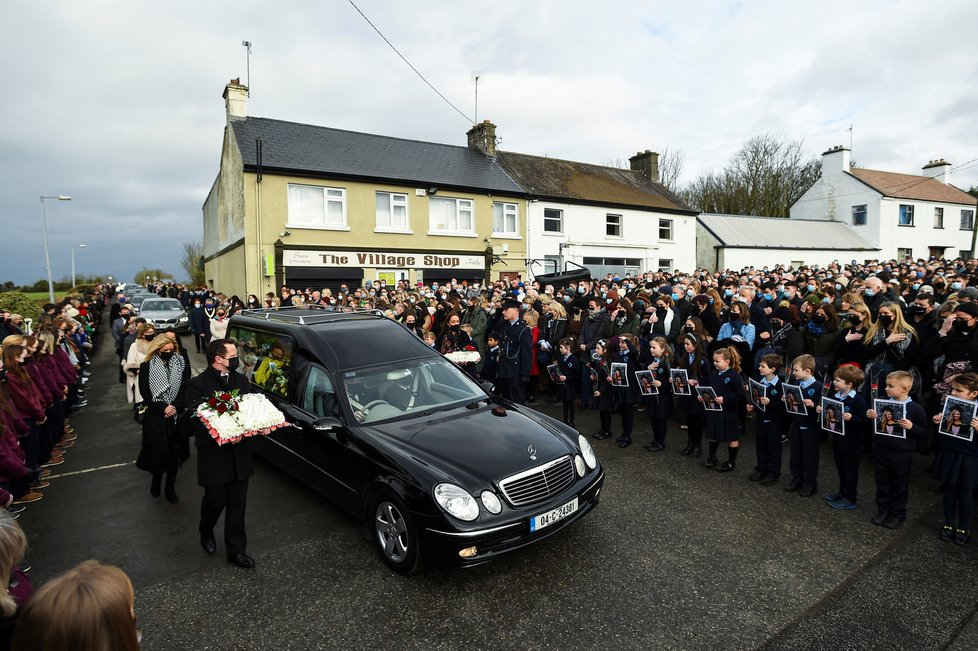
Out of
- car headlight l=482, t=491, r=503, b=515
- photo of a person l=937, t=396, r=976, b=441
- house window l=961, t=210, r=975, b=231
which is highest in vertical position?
house window l=961, t=210, r=975, b=231

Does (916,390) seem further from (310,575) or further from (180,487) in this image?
(180,487)

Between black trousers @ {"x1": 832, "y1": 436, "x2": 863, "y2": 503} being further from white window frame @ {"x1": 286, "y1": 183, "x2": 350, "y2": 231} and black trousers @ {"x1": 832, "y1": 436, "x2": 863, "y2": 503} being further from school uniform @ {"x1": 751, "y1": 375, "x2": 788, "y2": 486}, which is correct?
white window frame @ {"x1": 286, "y1": 183, "x2": 350, "y2": 231}

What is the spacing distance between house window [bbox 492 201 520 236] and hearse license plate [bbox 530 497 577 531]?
21551mm

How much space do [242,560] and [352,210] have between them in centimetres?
1883

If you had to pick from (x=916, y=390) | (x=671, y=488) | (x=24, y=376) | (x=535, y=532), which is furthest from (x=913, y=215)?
(x=24, y=376)

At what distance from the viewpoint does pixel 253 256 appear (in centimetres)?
1986

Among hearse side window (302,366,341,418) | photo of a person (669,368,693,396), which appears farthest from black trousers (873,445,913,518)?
hearse side window (302,366,341,418)

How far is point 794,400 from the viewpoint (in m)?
5.48

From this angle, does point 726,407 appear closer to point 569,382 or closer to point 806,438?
point 806,438

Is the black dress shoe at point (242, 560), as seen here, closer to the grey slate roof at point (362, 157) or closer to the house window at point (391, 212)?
the grey slate roof at point (362, 157)

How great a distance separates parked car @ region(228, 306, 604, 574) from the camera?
3.88 metres

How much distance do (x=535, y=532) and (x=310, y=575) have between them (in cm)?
187

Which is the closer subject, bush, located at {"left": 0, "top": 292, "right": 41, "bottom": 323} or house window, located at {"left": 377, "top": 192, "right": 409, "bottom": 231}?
bush, located at {"left": 0, "top": 292, "right": 41, "bottom": 323}

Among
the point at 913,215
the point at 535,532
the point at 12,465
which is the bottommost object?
the point at 535,532
